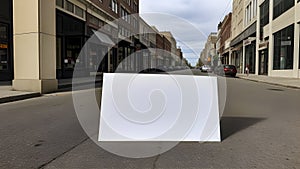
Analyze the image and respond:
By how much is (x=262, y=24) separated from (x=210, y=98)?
125ft

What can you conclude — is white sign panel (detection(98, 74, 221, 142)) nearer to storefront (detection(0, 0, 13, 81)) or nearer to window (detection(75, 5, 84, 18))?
storefront (detection(0, 0, 13, 81))

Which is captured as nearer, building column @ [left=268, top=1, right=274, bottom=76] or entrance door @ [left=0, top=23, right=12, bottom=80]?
entrance door @ [left=0, top=23, right=12, bottom=80]

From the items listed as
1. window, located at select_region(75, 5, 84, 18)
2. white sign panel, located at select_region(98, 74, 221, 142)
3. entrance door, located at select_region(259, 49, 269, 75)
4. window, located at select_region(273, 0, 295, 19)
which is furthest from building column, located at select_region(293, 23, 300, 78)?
white sign panel, located at select_region(98, 74, 221, 142)

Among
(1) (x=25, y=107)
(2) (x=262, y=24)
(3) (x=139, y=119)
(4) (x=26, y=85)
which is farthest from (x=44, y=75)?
(2) (x=262, y=24)

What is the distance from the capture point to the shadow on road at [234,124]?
603 centimetres

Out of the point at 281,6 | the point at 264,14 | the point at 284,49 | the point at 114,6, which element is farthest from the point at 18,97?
the point at 264,14

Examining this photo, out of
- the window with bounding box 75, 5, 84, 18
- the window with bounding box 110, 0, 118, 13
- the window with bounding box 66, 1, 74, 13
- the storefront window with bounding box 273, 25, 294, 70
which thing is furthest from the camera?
the window with bounding box 110, 0, 118, 13

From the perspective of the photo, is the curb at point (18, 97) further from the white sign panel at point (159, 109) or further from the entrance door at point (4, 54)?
the entrance door at point (4, 54)

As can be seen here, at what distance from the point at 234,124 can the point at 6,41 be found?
54.5 feet

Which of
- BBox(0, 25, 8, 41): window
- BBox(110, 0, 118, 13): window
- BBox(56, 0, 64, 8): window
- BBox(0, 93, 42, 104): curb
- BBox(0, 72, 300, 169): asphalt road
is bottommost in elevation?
BBox(0, 72, 300, 169): asphalt road

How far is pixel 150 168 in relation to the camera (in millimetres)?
3928

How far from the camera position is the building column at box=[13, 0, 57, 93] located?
1352 cm

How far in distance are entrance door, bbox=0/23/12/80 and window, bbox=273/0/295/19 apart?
82.8 feet

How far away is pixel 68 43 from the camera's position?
2492 cm
